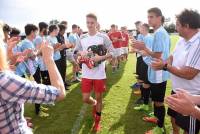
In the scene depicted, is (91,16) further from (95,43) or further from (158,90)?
(158,90)

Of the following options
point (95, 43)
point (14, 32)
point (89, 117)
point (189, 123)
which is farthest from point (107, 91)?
point (189, 123)

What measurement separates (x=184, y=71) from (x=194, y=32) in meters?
0.57

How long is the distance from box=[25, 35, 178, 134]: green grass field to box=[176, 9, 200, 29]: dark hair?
2813 millimetres

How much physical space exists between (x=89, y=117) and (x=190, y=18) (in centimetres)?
415

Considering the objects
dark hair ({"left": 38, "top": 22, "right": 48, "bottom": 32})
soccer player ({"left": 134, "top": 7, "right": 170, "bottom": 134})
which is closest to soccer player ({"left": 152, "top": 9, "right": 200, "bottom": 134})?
soccer player ({"left": 134, "top": 7, "right": 170, "bottom": 134})

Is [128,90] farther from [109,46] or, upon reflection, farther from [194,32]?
[194,32]

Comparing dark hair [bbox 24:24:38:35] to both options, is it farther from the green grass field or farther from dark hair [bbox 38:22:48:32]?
the green grass field

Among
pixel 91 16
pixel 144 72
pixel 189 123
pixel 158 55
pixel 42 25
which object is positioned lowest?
pixel 144 72

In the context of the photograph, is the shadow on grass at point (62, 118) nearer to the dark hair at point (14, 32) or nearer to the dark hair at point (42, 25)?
the dark hair at point (14, 32)

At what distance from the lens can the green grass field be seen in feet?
22.4

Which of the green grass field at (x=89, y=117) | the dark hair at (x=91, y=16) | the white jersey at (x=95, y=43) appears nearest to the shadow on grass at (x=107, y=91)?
the green grass field at (x=89, y=117)

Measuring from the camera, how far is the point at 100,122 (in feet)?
23.9

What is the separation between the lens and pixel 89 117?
304 inches

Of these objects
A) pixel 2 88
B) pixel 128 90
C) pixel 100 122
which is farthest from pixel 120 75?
pixel 2 88
